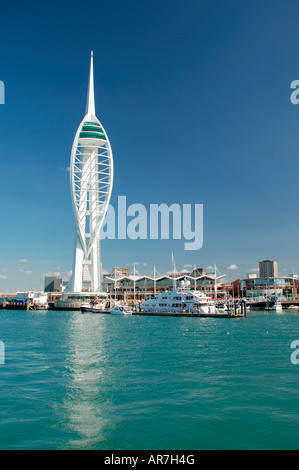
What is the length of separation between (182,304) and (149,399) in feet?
165

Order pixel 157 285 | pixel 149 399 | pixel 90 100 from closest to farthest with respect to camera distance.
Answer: pixel 149 399 → pixel 90 100 → pixel 157 285

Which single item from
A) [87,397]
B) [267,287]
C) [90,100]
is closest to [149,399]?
[87,397]

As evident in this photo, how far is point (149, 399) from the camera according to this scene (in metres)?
13.8

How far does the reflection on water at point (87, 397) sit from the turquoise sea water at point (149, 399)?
3 cm

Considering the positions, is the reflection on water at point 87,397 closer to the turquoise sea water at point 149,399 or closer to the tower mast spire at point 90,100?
the turquoise sea water at point 149,399

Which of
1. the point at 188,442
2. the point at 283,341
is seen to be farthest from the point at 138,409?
the point at 283,341

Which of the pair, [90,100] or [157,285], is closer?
[90,100]

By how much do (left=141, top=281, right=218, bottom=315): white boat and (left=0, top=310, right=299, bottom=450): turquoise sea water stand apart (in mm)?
36464

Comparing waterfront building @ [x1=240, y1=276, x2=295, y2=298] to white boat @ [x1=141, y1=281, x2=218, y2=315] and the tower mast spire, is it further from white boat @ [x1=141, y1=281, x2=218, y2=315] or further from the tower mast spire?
the tower mast spire

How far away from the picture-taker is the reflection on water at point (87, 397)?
1077 centimetres

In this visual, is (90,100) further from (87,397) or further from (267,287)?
(87,397)

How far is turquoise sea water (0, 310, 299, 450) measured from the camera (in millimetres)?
10500
